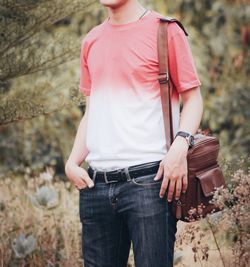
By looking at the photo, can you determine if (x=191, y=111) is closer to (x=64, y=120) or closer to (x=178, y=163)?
(x=178, y=163)

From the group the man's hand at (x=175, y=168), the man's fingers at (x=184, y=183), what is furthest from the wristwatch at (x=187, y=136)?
the man's fingers at (x=184, y=183)

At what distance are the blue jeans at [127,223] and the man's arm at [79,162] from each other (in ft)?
0.13

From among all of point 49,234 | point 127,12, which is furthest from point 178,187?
point 49,234

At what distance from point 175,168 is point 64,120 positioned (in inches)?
236

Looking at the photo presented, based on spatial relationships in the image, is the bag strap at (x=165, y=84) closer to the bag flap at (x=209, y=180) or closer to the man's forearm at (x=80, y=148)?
the bag flap at (x=209, y=180)

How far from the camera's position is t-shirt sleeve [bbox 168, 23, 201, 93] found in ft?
8.89

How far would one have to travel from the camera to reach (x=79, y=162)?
118 inches

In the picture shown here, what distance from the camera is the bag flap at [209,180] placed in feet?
8.91

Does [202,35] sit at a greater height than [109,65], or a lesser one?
greater

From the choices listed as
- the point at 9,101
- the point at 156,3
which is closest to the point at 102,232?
the point at 9,101

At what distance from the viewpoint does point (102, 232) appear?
2.80 metres

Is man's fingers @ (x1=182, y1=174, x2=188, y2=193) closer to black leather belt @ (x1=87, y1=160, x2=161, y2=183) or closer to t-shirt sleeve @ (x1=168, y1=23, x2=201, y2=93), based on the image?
black leather belt @ (x1=87, y1=160, x2=161, y2=183)

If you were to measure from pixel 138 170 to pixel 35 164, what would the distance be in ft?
18.7

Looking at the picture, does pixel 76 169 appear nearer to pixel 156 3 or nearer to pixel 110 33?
pixel 110 33
